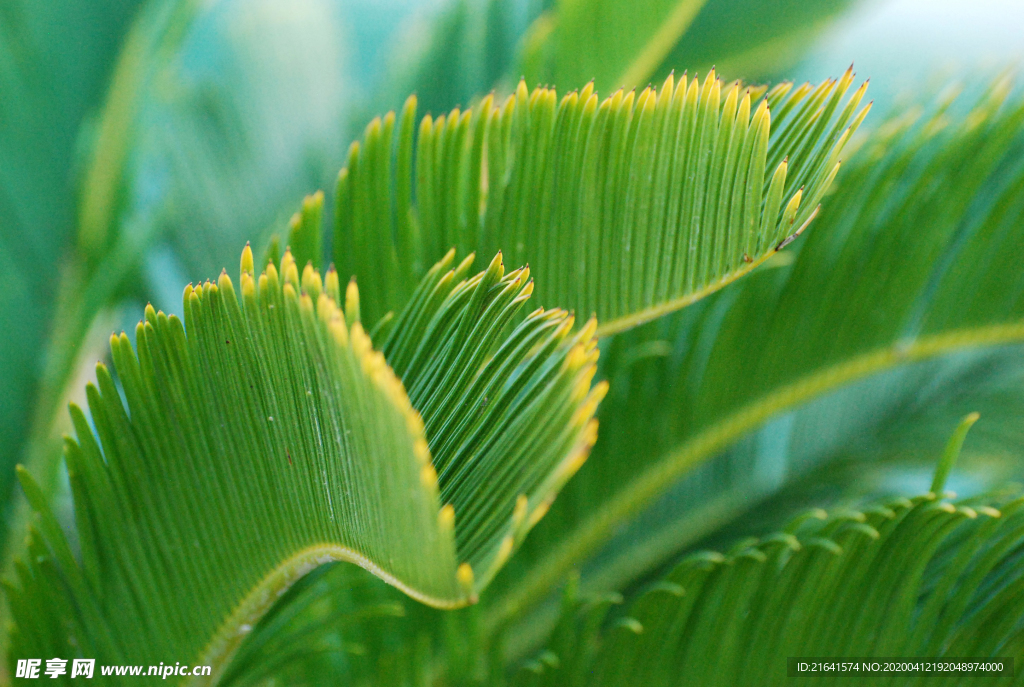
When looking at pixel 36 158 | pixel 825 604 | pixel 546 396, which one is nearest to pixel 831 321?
pixel 825 604

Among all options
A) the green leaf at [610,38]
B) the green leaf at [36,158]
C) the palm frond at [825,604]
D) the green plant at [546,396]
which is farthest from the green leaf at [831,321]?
Result: the green leaf at [36,158]

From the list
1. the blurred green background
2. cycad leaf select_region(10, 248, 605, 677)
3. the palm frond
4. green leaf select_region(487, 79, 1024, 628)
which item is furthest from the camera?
the blurred green background

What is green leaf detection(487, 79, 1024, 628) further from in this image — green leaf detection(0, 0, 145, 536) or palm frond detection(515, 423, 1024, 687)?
green leaf detection(0, 0, 145, 536)

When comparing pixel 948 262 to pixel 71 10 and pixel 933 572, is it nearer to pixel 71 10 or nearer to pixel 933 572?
pixel 933 572

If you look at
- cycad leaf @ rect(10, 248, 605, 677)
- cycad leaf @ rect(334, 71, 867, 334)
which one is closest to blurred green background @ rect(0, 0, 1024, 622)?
cycad leaf @ rect(334, 71, 867, 334)

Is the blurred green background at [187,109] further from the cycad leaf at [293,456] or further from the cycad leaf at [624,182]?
the cycad leaf at [293,456]

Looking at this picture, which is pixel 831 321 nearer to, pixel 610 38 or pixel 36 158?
pixel 610 38

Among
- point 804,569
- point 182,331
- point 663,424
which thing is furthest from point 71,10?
point 804,569

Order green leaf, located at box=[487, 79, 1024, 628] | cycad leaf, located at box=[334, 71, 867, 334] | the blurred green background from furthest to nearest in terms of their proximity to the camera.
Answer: the blurred green background, green leaf, located at box=[487, 79, 1024, 628], cycad leaf, located at box=[334, 71, 867, 334]
